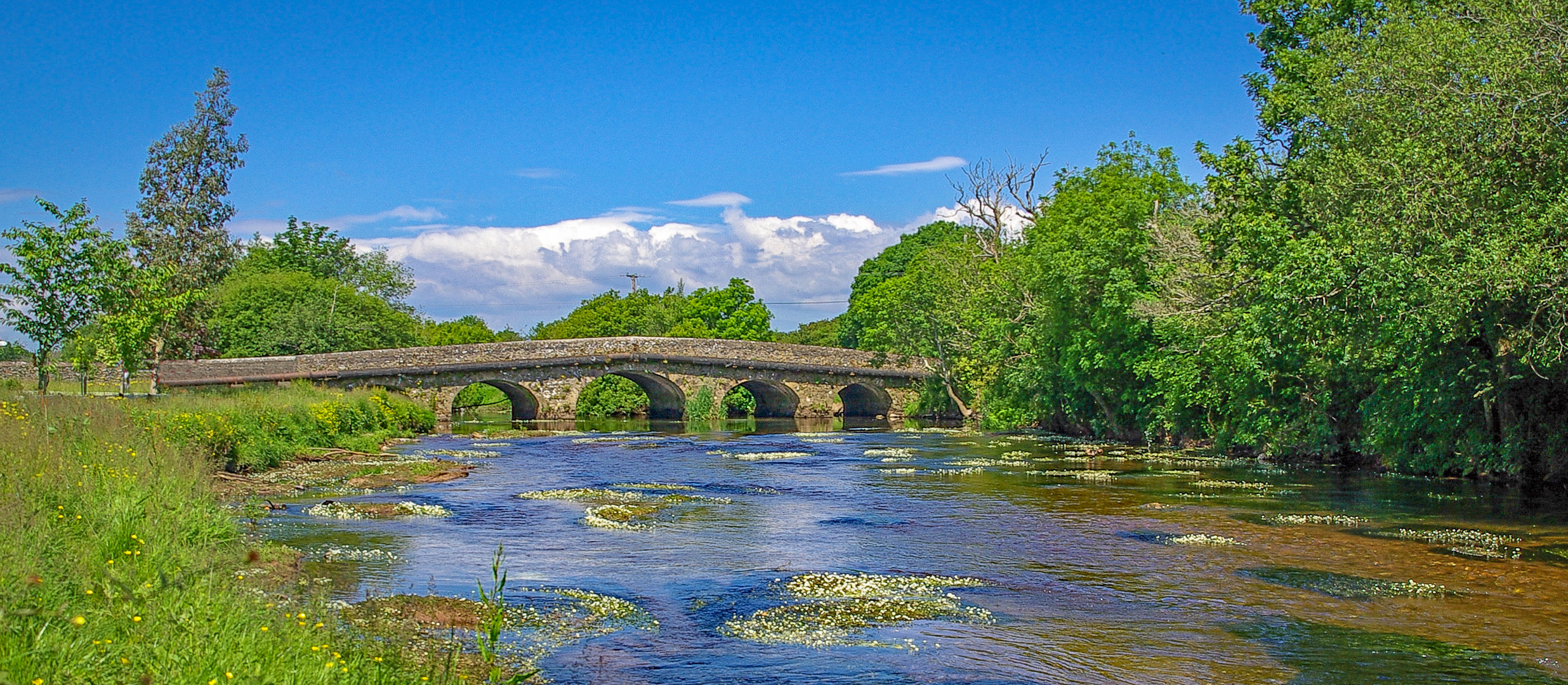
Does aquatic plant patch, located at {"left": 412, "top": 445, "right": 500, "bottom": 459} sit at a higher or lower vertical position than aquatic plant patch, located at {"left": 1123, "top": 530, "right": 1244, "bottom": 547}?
higher

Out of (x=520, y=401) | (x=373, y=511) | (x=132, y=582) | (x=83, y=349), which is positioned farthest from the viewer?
(x=520, y=401)

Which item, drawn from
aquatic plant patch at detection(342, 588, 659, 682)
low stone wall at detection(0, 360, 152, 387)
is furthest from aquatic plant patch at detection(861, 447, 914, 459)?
low stone wall at detection(0, 360, 152, 387)

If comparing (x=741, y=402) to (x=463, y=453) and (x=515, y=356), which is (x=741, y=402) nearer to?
(x=515, y=356)

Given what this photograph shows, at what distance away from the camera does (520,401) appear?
52.2 meters

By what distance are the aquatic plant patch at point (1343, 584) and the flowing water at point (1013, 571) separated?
0.04m

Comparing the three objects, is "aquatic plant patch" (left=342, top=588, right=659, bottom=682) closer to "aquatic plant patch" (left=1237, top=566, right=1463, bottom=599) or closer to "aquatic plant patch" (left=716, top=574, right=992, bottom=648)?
"aquatic plant patch" (left=716, top=574, right=992, bottom=648)

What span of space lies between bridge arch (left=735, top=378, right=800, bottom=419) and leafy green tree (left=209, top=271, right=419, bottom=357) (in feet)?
61.7

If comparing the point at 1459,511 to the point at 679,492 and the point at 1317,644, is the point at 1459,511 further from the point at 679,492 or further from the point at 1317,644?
the point at 679,492

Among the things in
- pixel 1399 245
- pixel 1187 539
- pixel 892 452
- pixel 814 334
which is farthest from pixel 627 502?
pixel 814 334

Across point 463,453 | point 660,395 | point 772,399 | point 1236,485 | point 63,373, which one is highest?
point 63,373

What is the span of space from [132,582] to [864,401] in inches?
2089

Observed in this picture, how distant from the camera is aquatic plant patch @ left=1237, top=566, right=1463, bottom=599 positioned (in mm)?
10281

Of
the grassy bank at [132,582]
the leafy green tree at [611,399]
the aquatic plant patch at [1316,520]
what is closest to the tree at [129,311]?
the grassy bank at [132,582]

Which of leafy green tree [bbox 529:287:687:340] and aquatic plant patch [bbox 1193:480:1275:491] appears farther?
leafy green tree [bbox 529:287:687:340]
